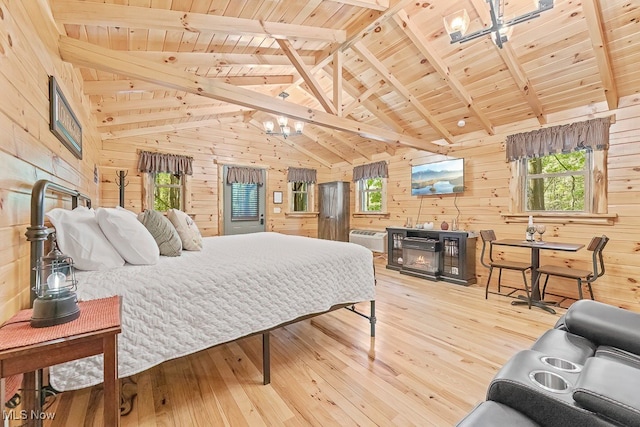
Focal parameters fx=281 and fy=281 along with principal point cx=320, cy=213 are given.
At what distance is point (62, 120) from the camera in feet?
6.34

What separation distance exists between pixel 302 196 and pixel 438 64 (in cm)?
440

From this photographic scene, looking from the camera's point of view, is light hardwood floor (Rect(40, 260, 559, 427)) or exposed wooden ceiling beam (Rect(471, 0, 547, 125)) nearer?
light hardwood floor (Rect(40, 260, 559, 427))

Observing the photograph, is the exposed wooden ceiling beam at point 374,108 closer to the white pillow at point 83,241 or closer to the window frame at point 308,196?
the window frame at point 308,196

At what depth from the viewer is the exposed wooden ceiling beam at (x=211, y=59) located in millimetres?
2730

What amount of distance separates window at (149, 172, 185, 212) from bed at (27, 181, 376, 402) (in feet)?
10.5

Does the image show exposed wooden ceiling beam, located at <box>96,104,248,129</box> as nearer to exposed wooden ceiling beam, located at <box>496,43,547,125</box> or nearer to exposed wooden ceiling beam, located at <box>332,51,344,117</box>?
exposed wooden ceiling beam, located at <box>332,51,344,117</box>

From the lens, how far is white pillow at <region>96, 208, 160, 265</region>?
5.35 ft

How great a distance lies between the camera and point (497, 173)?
4363mm

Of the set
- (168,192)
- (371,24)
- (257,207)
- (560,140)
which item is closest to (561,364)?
(371,24)

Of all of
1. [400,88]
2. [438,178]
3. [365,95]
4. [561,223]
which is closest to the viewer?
[561,223]

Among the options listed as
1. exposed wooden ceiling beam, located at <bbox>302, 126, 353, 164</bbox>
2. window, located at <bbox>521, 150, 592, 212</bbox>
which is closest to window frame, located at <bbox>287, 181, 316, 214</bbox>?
exposed wooden ceiling beam, located at <bbox>302, 126, 353, 164</bbox>

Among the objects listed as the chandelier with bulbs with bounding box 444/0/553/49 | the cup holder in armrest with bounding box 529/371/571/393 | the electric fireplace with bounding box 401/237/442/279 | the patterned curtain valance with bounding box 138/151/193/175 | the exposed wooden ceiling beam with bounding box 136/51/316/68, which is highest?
the exposed wooden ceiling beam with bounding box 136/51/316/68

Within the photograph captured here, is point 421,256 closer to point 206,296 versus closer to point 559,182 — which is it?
point 559,182

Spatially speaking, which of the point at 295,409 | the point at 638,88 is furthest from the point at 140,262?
the point at 638,88
